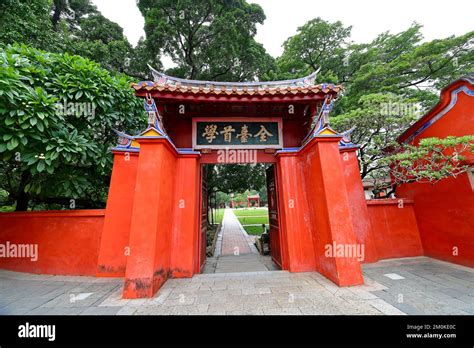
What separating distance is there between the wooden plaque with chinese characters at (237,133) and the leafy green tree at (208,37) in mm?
8002

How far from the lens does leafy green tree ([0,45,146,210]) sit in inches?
161

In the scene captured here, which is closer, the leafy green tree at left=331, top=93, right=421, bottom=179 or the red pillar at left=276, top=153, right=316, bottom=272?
the red pillar at left=276, top=153, right=316, bottom=272

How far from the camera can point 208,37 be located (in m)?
11.7

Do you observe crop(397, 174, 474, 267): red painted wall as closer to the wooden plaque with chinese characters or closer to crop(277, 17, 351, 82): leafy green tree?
the wooden plaque with chinese characters

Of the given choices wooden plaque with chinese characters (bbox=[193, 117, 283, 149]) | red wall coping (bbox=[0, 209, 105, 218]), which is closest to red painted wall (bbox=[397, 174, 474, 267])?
wooden plaque with chinese characters (bbox=[193, 117, 283, 149])

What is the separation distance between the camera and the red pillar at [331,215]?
3.79 metres

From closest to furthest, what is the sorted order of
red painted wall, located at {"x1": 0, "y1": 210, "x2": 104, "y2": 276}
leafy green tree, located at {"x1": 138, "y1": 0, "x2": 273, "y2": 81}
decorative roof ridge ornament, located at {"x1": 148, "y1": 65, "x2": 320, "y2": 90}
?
red painted wall, located at {"x1": 0, "y1": 210, "x2": 104, "y2": 276} → decorative roof ridge ornament, located at {"x1": 148, "y1": 65, "x2": 320, "y2": 90} → leafy green tree, located at {"x1": 138, "y1": 0, "x2": 273, "y2": 81}

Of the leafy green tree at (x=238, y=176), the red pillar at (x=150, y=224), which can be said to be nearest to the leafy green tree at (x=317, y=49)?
the leafy green tree at (x=238, y=176)

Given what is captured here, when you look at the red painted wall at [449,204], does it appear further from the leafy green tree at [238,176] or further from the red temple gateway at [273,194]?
the leafy green tree at [238,176]

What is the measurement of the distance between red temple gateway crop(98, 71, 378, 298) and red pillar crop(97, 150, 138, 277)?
0.08ft
